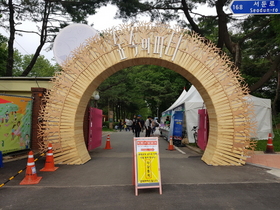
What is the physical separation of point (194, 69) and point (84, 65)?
144 inches

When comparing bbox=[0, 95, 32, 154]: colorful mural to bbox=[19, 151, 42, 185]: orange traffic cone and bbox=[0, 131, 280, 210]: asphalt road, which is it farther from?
bbox=[19, 151, 42, 185]: orange traffic cone

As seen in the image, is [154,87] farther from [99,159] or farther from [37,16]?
[99,159]

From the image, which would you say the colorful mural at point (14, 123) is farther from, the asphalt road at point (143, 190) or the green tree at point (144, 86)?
the green tree at point (144, 86)

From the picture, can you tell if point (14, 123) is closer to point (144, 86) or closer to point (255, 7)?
point (255, 7)

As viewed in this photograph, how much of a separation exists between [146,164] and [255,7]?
17.6 feet

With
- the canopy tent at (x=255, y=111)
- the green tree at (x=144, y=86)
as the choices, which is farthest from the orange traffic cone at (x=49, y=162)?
the green tree at (x=144, y=86)

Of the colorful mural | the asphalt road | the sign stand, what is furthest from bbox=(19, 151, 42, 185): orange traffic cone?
the colorful mural

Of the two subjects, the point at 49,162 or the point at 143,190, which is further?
Result: the point at 49,162

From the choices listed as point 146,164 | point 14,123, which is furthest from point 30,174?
point 14,123

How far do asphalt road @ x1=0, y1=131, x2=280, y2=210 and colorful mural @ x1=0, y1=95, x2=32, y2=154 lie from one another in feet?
3.77

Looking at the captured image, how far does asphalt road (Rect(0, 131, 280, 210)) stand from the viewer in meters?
3.94

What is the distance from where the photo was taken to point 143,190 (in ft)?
15.4

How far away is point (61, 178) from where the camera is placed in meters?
5.51

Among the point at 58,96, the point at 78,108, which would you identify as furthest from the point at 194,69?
the point at 58,96
